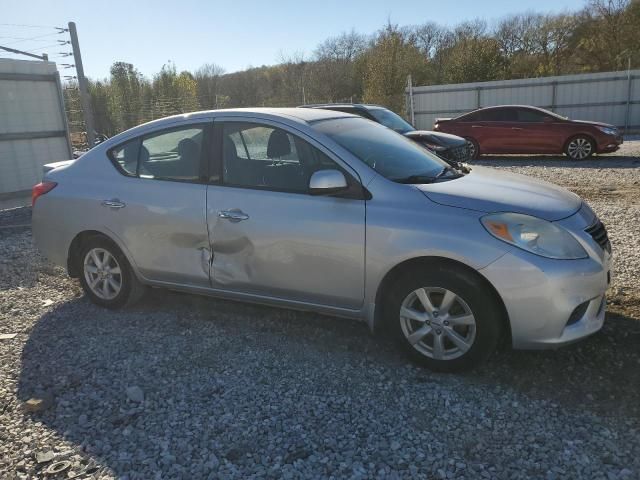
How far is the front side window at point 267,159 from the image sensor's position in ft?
11.9

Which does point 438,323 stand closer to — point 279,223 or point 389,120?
point 279,223

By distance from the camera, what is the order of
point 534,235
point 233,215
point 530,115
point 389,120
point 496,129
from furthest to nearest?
1. point 496,129
2. point 530,115
3. point 389,120
4. point 233,215
5. point 534,235

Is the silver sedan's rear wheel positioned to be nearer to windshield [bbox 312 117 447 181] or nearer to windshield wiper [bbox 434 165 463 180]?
windshield [bbox 312 117 447 181]

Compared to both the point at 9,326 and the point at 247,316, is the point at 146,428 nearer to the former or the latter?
the point at 247,316

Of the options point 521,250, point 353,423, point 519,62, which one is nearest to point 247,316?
point 353,423

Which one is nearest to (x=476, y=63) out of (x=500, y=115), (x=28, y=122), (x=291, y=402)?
(x=500, y=115)

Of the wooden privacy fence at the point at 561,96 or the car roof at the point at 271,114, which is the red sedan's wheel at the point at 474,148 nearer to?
the wooden privacy fence at the point at 561,96

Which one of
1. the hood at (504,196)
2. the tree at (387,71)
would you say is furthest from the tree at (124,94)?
the hood at (504,196)

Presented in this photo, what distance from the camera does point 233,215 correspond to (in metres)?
3.75

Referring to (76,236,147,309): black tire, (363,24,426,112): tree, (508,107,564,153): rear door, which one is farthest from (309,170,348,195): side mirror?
(363,24,426,112): tree

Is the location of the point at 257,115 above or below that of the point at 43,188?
above

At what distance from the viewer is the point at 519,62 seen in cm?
3334

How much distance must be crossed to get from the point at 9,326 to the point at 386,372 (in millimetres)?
3302

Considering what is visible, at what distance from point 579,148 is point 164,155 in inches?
471
